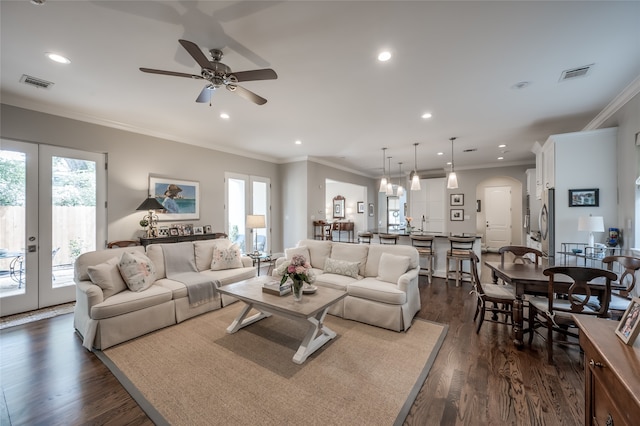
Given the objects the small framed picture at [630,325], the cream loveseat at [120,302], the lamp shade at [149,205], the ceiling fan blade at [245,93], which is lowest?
the cream loveseat at [120,302]

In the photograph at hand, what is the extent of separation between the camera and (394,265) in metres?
3.47

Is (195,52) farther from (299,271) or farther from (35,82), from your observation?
(35,82)

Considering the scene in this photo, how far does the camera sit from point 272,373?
224 centimetres

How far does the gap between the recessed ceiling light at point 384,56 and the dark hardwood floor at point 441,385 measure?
2.98 metres

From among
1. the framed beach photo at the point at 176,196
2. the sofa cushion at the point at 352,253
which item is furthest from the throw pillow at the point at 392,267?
the framed beach photo at the point at 176,196

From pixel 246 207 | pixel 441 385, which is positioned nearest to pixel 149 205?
pixel 246 207

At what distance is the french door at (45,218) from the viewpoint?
3.44 m

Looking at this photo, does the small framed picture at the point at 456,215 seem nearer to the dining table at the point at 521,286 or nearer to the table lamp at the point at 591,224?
the table lamp at the point at 591,224

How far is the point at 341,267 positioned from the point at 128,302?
2.67 m

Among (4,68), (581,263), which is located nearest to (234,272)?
(4,68)

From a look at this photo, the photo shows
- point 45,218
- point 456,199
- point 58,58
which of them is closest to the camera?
point 58,58

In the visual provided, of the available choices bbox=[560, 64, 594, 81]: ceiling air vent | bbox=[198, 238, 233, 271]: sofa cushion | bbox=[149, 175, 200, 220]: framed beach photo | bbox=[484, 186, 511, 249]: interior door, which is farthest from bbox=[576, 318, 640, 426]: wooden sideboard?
bbox=[484, 186, 511, 249]: interior door

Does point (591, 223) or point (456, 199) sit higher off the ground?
point (456, 199)

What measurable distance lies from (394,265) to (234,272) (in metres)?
2.43
